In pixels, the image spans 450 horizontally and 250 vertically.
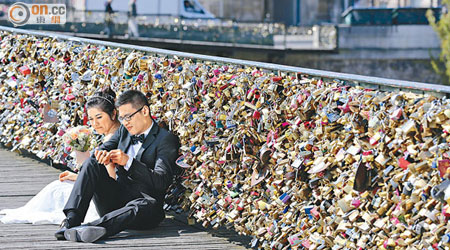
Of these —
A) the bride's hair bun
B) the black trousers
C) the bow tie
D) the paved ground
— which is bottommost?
the paved ground

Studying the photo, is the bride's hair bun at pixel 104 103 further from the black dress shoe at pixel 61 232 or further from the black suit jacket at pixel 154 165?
the black dress shoe at pixel 61 232

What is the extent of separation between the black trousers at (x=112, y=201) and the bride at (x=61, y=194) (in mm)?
353

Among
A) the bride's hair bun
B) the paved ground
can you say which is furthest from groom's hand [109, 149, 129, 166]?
the bride's hair bun

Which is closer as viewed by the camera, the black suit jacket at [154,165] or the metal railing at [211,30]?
the black suit jacket at [154,165]

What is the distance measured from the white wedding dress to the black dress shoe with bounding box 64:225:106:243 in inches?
26.1

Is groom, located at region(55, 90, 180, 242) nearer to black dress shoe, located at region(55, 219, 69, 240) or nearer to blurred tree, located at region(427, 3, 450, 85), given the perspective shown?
black dress shoe, located at region(55, 219, 69, 240)

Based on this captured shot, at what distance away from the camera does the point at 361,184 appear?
584 centimetres

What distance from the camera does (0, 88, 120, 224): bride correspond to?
8.15 metres

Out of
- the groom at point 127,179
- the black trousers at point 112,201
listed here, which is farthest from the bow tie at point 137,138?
the black trousers at point 112,201

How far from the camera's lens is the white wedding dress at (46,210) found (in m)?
8.12

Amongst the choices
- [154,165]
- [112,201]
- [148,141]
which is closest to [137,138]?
[148,141]

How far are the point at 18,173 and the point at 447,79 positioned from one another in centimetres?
2764

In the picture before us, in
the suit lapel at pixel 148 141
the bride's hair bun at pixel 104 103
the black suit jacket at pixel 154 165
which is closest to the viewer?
the black suit jacket at pixel 154 165

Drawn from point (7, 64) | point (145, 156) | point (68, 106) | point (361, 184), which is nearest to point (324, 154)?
point (361, 184)
